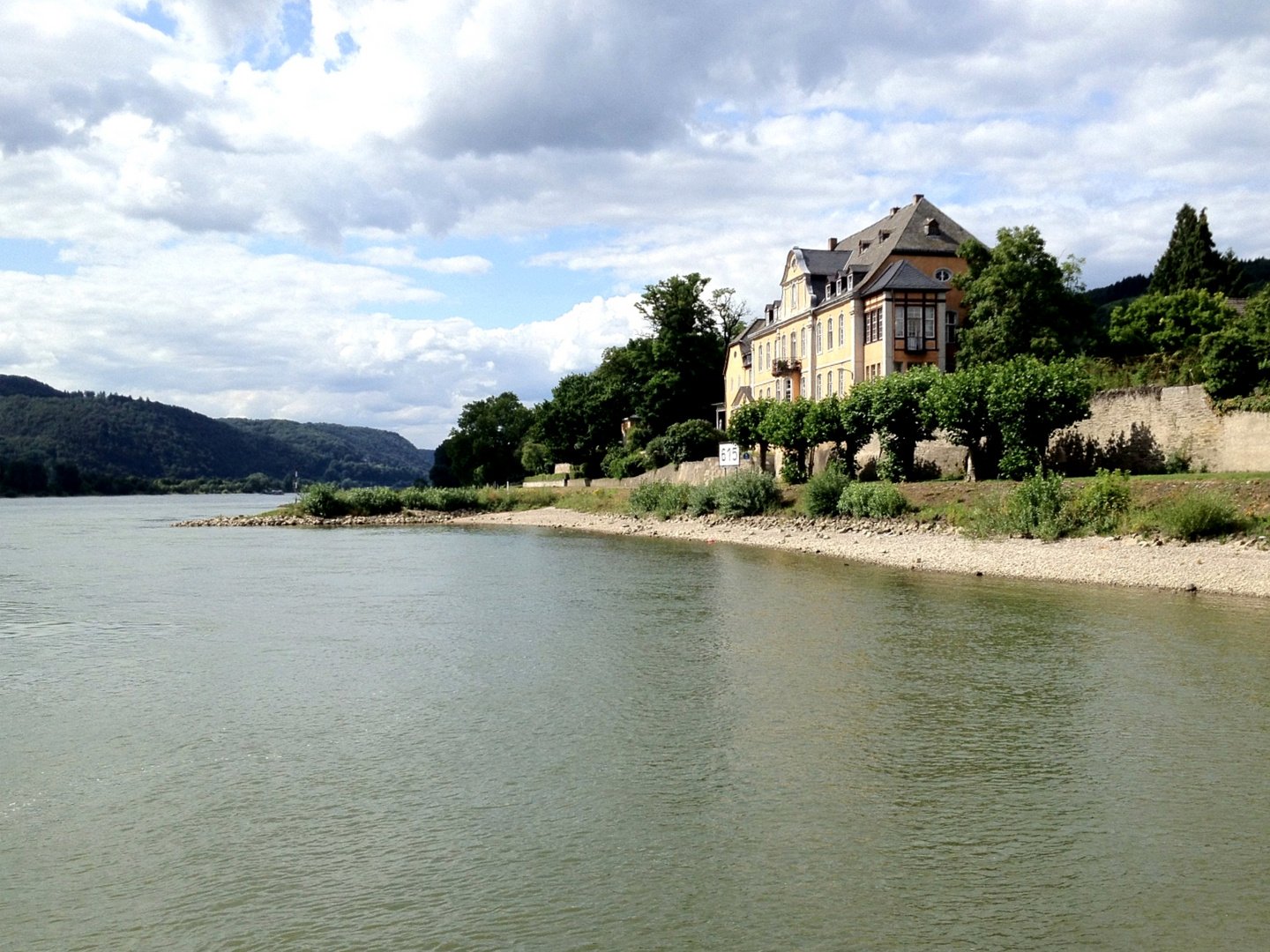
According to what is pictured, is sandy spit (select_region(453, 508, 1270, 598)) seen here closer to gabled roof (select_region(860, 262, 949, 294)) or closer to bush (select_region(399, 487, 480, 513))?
gabled roof (select_region(860, 262, 949, 294))

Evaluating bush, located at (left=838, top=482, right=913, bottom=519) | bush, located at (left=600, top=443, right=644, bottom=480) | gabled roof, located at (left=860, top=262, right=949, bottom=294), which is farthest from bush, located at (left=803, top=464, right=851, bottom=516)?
bush, located at (left=600, top=443, right=644, bottom=480)

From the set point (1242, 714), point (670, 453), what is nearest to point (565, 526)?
point (670, 453)

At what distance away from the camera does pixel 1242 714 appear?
14.9 m

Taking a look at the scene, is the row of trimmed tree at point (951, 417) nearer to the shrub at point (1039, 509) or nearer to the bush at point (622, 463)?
the shrub at point (1039, 509)

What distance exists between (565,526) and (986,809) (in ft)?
193

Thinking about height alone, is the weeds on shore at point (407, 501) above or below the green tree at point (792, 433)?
below

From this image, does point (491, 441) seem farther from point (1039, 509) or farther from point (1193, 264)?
point (1039, 509)

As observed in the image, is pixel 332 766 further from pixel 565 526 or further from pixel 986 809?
pixel 565 526

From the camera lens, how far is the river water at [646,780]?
338 inches

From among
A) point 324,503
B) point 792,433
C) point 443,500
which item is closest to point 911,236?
point 792,433

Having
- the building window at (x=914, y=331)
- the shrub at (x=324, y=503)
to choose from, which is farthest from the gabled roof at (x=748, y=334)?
the shrub at (x=324, y=503)

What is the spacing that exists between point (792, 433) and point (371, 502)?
40.0m

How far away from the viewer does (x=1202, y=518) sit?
29656 mm

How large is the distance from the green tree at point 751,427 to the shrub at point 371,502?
1235 inches
